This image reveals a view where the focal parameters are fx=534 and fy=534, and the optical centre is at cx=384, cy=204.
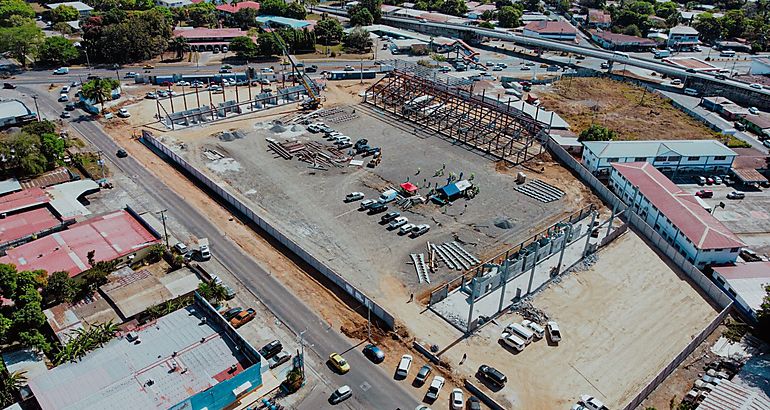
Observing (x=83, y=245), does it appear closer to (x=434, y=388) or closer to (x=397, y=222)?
(x=397, y=222)

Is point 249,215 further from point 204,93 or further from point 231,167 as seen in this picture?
point 204,93

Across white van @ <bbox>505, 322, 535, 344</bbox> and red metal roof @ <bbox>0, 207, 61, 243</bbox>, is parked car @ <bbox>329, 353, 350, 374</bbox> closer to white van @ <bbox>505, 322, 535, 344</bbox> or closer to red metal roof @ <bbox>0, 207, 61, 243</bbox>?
white van @ <bbox>505, 322, 535, 344</bbox>

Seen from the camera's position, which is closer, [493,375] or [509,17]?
[493,375]

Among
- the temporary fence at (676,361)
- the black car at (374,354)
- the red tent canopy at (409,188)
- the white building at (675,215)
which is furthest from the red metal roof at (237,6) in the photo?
the temporary fence at (676,361)

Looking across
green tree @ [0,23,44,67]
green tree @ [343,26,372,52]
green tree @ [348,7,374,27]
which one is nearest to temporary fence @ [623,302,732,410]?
green tree @ [343,26,372,52]

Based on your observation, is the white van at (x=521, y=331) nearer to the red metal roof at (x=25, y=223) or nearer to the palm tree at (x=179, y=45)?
the red metal roof at (x=25, y=223)

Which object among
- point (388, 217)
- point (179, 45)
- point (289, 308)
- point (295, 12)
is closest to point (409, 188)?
point (388, 217)

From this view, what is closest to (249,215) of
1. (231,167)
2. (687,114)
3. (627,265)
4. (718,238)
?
(231,167)
